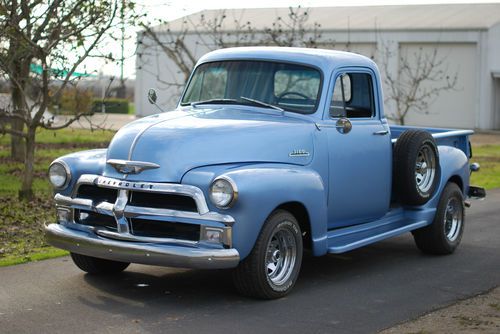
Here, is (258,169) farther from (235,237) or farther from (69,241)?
(69,241)

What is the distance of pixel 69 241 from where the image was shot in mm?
7469

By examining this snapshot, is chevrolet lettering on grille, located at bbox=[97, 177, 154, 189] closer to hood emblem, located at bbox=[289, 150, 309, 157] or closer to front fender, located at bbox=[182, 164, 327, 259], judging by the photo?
front fender, located at bbox=[182, 164, 327, 259]

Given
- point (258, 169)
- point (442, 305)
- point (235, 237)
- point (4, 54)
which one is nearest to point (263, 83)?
point (258, 169)

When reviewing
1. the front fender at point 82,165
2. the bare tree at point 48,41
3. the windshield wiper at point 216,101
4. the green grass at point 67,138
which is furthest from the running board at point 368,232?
the green grass at point 67,138

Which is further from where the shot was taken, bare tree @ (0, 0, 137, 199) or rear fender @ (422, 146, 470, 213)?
bare tree @ (0, 0, 137, 199)

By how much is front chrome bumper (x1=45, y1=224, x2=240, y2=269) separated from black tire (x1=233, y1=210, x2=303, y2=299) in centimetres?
29

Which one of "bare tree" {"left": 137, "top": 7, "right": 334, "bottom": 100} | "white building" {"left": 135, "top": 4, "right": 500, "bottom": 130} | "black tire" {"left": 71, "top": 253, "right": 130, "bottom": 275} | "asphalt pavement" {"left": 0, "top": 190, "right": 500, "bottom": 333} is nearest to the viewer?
"asphalt pavement" {"left": 0, "top": 190, "right": 500, "bottom": 333}

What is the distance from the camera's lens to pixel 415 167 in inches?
359

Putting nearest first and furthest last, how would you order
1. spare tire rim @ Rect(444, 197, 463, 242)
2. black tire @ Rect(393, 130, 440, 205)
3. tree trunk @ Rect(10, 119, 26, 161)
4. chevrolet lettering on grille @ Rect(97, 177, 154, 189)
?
chevrolet lettering on grille @ Rect(97, 177, 154, 189) → black tire @ Rect(393, 130, 440, 205) → spare tire rim @ Rect(444, 197, 463, 242) → tree trunk @ Rect(10, 119, 26, 161)

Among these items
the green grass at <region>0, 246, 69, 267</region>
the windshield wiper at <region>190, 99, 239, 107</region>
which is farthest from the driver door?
the green grass at <region>0, 246, 69, 267</region>

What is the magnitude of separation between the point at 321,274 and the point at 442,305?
4.81 feet

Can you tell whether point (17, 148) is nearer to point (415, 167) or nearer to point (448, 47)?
point (415, 167)

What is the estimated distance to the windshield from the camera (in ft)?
27.5

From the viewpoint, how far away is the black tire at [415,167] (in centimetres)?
902
